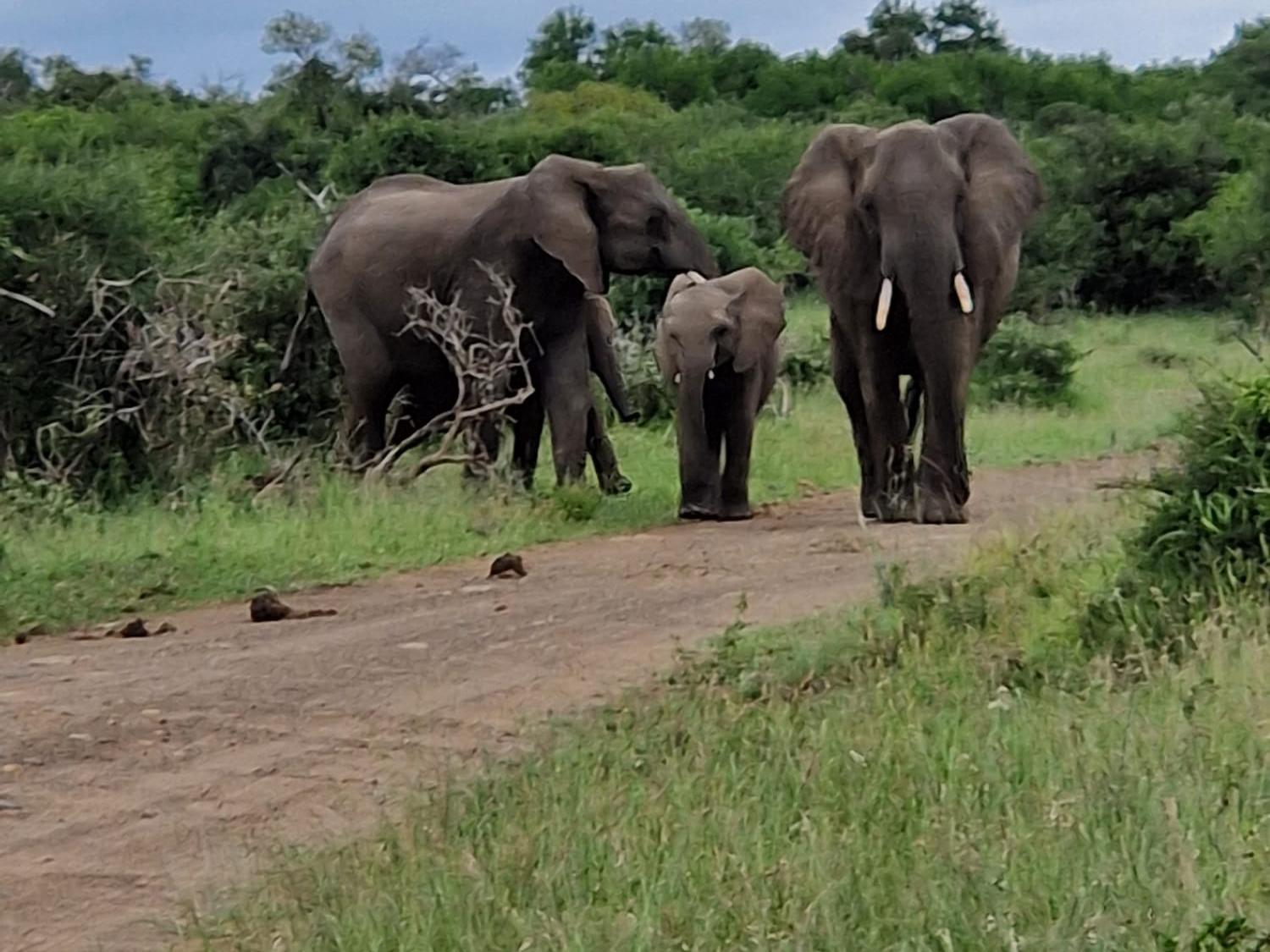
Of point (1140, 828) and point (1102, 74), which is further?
point (1102, 74)

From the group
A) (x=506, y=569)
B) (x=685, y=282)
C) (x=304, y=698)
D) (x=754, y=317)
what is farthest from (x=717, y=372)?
(x=304, y=698)

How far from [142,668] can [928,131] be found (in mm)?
5631

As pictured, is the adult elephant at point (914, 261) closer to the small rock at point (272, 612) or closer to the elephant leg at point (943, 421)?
the elephant leg at point (943, 421)

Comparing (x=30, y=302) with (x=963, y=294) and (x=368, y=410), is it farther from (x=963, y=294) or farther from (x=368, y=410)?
(x=963, y=294)

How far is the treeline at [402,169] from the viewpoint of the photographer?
12609 millimetres

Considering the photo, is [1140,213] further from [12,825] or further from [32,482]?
[12,825]

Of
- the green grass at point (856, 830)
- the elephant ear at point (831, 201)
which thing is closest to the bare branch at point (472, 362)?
the elephant ear at point (831, 201)

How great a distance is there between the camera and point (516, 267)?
1262 cm

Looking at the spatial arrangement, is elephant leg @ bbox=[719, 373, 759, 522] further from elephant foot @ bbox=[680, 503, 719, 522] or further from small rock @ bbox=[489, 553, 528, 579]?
small rock @ bbox=[489, 553, 528, 579]

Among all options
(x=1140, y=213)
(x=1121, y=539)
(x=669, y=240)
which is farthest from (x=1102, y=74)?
(x=1121, y=539)

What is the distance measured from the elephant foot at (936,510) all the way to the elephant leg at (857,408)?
0.67m

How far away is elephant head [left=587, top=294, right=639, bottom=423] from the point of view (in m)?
13.9

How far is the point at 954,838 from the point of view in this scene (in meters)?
3.86

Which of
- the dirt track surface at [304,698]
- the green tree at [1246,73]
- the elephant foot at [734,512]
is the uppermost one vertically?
the green tree at [1246,73]
